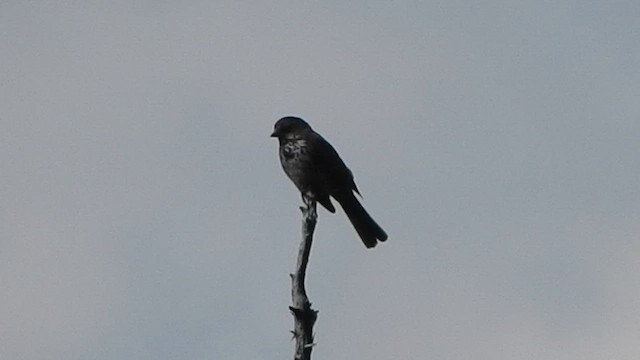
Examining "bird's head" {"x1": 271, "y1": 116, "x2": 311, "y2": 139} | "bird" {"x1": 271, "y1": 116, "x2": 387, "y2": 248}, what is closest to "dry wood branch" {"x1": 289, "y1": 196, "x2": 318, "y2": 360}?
"bird" {"x1": 271, "y1": 116, "x2": 387, "y2": 248}

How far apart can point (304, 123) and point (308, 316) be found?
419 centimetres

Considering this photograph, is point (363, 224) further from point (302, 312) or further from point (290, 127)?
point (302, 312)

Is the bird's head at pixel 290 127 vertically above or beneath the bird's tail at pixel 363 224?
above

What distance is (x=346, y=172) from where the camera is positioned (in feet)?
35.0

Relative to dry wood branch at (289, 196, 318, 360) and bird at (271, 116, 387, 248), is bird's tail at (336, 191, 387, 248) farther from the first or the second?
dry wood branch at (289, 196, 318, 360)

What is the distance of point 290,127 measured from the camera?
10.8 meters

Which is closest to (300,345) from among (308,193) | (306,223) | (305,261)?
(305,261)

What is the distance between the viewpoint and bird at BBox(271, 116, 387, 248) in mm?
10477

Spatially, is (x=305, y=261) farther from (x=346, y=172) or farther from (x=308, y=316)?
(x=346, y=172)

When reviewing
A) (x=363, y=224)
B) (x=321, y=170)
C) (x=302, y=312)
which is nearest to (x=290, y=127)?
(x=321, y=170)

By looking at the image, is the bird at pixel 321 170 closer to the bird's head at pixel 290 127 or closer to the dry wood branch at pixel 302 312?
the bird's head at pixel 290 127

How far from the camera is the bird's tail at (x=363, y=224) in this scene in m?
10.6

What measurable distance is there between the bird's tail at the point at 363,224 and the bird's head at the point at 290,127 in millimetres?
619

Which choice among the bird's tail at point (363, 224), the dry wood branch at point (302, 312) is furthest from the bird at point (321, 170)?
the dry wood branch at point (302, 312)
